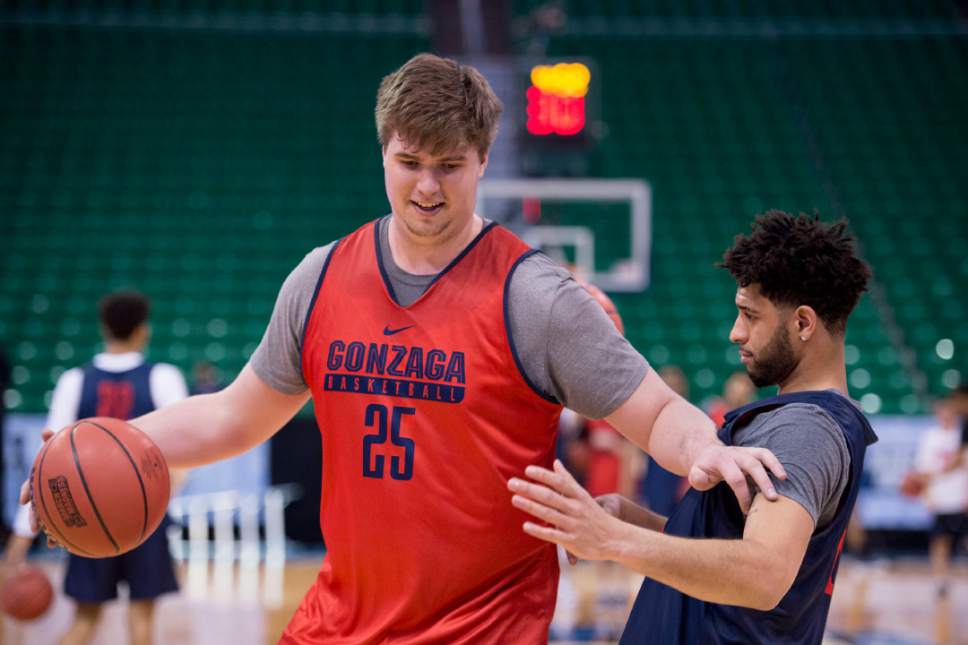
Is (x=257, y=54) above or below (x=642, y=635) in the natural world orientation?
above

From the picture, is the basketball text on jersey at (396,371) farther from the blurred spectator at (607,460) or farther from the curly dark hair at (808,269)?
the blurred spectator at (607,460)

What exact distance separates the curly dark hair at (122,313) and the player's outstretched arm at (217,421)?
2.45 metres

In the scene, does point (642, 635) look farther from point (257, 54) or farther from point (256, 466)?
point (257, 54)

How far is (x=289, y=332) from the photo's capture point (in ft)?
7.74

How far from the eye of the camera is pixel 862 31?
14.6m

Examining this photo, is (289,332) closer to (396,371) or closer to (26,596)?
(396,371)

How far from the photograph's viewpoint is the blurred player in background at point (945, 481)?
324 inches

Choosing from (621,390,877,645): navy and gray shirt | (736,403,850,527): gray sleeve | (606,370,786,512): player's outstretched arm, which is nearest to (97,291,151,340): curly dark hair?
(606,370,786,512): player's outstretched arm

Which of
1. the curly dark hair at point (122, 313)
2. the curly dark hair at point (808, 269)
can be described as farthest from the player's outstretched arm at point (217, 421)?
the curly dark hair at point (122, 313)

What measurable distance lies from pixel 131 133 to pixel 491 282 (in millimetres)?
12176

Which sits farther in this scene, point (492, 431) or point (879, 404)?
point (879, 404)

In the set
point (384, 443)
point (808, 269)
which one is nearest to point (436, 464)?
point (384, 443)

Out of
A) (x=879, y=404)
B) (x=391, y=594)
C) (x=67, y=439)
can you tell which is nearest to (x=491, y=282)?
(x=391, y=594)

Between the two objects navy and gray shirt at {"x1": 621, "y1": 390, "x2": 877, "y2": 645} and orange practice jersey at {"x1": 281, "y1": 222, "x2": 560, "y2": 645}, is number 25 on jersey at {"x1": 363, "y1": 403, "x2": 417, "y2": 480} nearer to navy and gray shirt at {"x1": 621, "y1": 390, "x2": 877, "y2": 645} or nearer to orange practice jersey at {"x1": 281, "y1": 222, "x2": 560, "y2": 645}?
orange practice jersey at {"x1": 281, "y1": 222, "x2": 560, "y2": 645}
